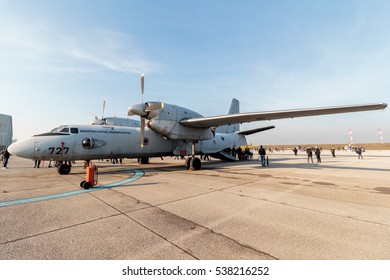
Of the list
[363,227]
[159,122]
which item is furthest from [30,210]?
[159,122]

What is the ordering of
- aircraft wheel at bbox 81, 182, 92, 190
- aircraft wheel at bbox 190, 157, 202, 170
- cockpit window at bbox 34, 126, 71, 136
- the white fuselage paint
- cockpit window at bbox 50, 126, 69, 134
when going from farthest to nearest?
aircraft wheel at bbox 190, 157, 202, 170, cockpit window at bbox 50, 126, 69, 134, cockpit window at bbox 34, 126, 71, 136, the white fuselage paint, aircraft wheel at bbox 81, 182, 92, 190

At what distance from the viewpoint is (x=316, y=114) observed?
11875 millimetres

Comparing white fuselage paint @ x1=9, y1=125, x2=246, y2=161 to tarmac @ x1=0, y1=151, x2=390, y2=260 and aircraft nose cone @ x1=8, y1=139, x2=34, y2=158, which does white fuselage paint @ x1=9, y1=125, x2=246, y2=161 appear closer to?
aircraft nose cone @ x1=8, y1=139, x2=34, y2=158

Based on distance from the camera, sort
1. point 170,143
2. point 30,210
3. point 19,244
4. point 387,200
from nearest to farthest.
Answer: point 19,244 → point 30,210 → point 387,200 → point 170,143

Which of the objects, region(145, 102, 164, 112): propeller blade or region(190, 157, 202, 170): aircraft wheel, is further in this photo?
region(190, 157, 202, 170): aircraft wheel

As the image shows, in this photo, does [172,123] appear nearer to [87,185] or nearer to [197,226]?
[87,185]

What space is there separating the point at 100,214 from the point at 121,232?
4.27 feet

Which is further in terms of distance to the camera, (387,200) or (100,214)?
(387,200)

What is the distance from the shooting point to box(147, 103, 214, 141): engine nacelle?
12789 mm

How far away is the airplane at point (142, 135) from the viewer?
1052 cm

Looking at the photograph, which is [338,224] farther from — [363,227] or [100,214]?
→ [100,214]

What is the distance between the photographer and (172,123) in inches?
523

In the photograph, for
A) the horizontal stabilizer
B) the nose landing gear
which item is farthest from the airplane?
the horizontal stabilizer

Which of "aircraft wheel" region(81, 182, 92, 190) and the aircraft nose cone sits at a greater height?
the aircraft nose cone
